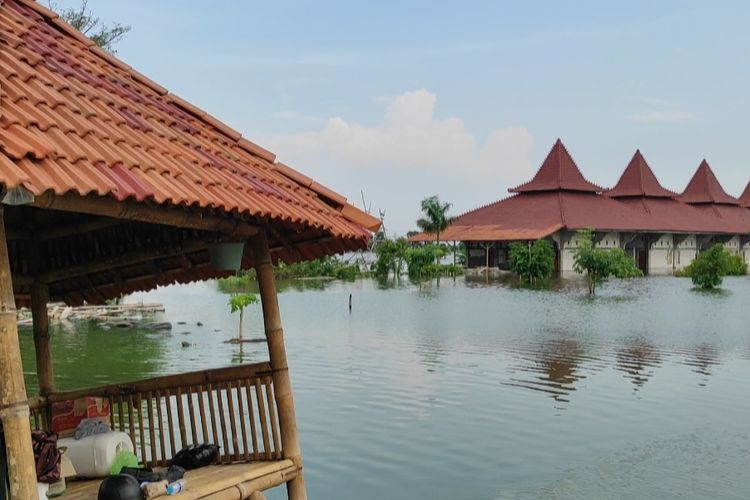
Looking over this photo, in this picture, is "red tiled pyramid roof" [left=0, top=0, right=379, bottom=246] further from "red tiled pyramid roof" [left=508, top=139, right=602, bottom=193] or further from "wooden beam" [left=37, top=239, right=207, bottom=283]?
"red tiled pyramid roof" [left=508, top=139, right=602, bottom=193]

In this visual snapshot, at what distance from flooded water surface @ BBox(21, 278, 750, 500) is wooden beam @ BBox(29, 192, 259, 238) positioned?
4.24 m

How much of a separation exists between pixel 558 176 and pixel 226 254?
147 feet

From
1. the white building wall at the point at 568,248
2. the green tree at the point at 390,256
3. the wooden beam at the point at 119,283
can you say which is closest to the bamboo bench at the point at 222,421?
the wooden beam at the point at 119,283

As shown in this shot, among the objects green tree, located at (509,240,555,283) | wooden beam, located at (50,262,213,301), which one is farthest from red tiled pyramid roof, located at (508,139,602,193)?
wooden beam, located at (50,262,213,301)

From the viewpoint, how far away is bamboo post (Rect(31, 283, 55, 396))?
212 inches

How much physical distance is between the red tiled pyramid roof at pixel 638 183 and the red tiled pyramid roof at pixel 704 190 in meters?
4.12

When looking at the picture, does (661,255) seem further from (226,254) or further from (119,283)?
(226,254)

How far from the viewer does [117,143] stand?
3316 millimetres

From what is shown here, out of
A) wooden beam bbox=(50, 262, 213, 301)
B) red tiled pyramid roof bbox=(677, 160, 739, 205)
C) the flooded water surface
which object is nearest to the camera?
wooden beam bbox=(50, 262, 213, 301)

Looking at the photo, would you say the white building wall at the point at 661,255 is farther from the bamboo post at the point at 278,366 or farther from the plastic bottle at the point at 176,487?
the plastic bottle at the point at 176,487

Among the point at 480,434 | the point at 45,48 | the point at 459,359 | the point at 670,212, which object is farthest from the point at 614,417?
the point at 670,212

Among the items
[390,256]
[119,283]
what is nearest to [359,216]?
[119,283]

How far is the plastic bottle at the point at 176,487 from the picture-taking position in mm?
3641

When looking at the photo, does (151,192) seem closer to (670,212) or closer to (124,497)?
(124,497)
